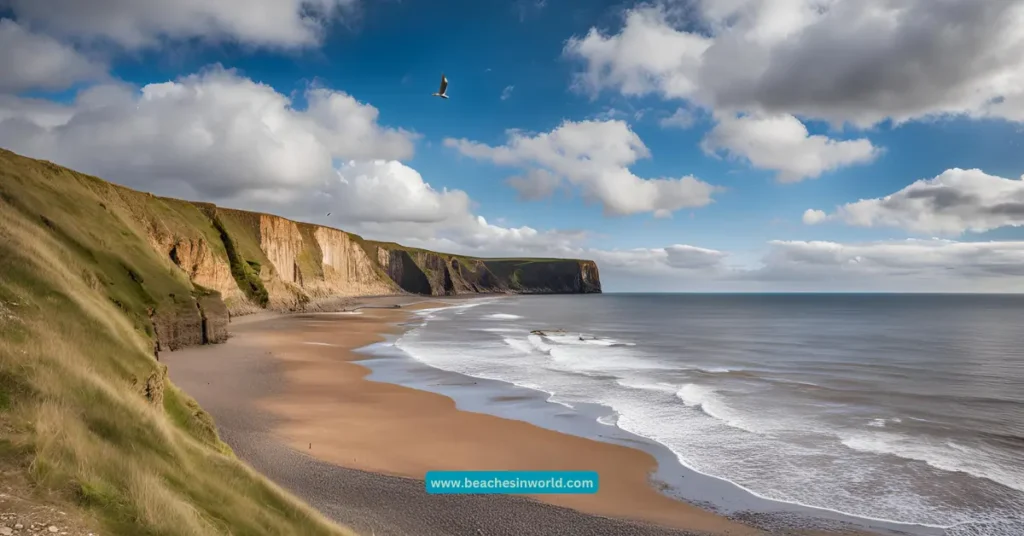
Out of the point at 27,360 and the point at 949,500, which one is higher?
the point at 27,360

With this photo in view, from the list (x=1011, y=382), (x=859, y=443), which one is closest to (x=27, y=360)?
(x=859, y=443)

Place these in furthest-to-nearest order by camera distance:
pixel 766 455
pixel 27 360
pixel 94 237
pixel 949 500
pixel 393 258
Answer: pixel 393 258, pixel 94 237, pixel 766 455, pixel 949 500, pixel 27 360

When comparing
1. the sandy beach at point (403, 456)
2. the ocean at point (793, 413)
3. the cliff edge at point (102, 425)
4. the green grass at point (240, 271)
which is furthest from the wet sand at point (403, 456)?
the green grass at point (240, 271)

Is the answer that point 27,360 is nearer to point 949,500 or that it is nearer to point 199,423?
point 199,423

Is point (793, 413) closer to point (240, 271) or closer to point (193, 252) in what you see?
point (193, 252)

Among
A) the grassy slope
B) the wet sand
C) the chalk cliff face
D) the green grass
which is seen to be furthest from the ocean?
the green grass

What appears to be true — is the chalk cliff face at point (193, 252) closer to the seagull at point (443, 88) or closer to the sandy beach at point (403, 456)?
the sandy beach at point (403, 456)
